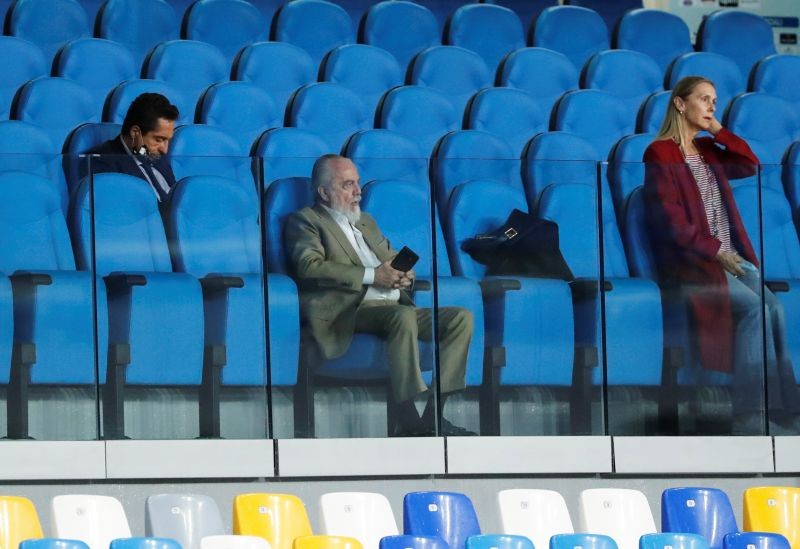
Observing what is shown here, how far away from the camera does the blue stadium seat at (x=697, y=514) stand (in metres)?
4.34

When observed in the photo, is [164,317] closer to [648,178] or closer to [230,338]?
[230,338]

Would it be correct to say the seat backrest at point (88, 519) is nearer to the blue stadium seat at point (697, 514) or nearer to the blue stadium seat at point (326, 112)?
the blue stadium seat at point (697, 514)

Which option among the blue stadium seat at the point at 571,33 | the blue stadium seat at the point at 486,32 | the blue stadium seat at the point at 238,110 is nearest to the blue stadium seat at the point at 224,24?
the blue stadium seat at the point at 238,110

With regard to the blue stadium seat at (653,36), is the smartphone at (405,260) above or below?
below

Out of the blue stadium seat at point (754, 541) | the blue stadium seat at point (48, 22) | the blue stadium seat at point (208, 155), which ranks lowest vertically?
the blue stadium seat at point (754, 541)

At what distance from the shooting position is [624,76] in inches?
255

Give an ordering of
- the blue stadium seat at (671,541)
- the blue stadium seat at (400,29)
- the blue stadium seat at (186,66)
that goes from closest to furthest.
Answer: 1. the blue stadium seat at (671,541)
2. the blue stadium seat at (186,66)
3. the blue stadium seat at (400,29)

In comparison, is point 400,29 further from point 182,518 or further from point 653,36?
point 182,518

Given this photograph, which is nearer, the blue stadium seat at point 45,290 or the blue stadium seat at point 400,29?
the blue stadium seat at point 45,290

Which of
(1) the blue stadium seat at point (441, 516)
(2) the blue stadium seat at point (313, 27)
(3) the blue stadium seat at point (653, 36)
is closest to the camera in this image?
(1) the blue stadium seat at point (441, 516)

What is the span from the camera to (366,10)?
22.0 ft

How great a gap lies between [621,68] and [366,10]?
110 centimetres

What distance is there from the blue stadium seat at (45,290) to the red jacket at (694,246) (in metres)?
1.67

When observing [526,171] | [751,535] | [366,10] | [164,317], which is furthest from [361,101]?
[751,535]
